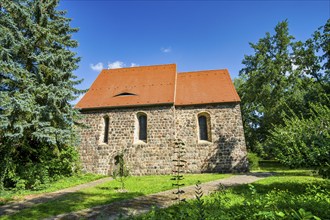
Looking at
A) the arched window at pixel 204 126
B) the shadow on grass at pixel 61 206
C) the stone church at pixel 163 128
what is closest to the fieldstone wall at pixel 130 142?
the stone church at pixel 163 128

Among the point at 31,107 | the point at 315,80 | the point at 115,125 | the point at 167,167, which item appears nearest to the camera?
the point at 31,107

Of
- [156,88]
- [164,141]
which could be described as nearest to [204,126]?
Answer: [164,141]

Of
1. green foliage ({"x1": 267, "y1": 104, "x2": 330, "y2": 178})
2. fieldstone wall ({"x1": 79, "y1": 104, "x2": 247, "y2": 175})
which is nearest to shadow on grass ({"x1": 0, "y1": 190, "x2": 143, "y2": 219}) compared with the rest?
green foliage ({"x1": 267, "y1": 104, "x2": 330, "y2": 178})

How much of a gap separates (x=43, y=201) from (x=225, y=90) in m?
13.9

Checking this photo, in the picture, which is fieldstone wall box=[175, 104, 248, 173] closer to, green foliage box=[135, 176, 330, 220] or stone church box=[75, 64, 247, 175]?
stone church box=[75, 64, 247, 175]

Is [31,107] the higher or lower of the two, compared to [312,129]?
higher

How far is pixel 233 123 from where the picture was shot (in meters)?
15.0

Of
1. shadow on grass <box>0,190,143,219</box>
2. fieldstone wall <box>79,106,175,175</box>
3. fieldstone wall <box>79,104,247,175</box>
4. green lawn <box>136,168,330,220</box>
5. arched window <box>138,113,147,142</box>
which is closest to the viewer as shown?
green lawn <box>136,168,330,220</box>

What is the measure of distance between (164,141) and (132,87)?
5.67 m

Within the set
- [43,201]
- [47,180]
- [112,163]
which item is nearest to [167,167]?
[112,163]

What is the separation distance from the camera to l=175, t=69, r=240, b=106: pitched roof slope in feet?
51.7

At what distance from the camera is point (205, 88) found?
17172mm

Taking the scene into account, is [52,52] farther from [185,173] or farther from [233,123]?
[233,123]

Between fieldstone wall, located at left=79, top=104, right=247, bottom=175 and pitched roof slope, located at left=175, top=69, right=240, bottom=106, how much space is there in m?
0.57
